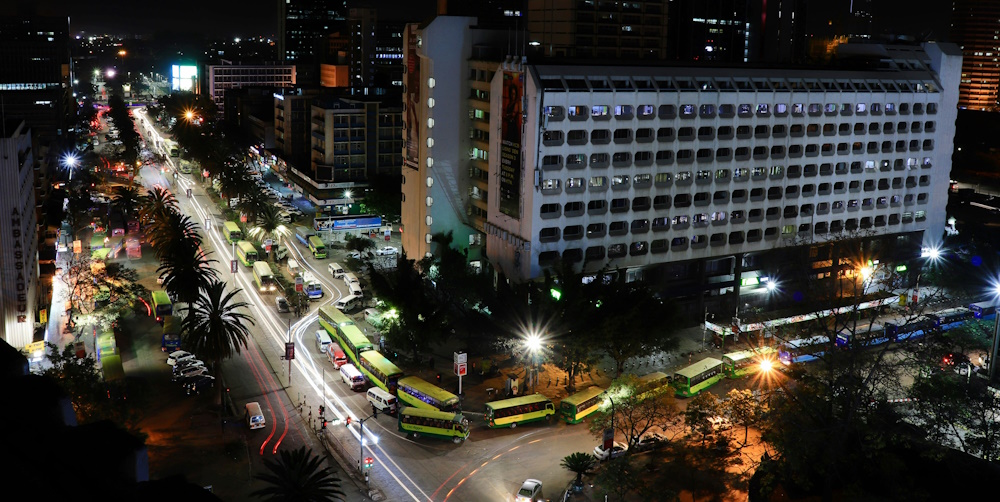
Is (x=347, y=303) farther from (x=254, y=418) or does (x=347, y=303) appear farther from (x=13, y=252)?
(x=13, y=252)

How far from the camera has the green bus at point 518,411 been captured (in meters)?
56.9

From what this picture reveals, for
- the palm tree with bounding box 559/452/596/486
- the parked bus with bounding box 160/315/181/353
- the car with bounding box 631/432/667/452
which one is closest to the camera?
the palm tree with bounding box 559/452/596/486

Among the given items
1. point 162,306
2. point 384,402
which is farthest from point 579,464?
point 162,306

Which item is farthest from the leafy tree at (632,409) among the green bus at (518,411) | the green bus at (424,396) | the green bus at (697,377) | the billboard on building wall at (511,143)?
the billboard on building wall at (511,143)

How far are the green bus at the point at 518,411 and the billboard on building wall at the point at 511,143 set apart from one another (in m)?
19.7

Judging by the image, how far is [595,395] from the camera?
59719 millimetres

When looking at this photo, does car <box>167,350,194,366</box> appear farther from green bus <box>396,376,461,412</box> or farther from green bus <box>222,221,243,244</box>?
green bus <box>222,221,243,244</box>

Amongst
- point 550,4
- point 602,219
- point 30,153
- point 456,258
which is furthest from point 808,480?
point 550,4

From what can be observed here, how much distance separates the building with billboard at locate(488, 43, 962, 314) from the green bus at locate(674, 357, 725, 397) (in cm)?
1205

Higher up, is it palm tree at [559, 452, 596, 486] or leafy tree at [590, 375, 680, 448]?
leafy tree at [590, 375, 680, 448]

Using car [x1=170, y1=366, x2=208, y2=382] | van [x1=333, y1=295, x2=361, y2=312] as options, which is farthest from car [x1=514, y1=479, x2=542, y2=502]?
van [x1=333, y1=295, x2=361, y2=312]

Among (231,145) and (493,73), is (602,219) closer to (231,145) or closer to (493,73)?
(493,73)

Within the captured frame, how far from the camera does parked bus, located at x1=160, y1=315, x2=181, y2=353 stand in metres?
69.4

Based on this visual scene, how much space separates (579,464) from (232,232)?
66781 millimetres
